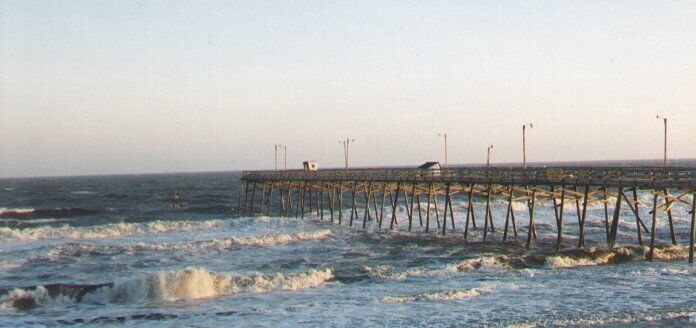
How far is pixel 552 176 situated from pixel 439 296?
13235 mm

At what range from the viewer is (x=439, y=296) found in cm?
2122

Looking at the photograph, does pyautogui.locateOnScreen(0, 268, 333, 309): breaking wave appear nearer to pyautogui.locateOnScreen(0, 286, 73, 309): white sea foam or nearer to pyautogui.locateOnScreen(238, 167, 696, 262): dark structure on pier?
pyautogui.locateOnScreen(0, 286, 73, 309): white sea foam

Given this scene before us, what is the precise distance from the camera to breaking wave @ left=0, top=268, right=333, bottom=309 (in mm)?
23094

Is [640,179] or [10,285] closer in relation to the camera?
[10,285]

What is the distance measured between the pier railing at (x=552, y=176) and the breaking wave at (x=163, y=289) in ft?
43.3

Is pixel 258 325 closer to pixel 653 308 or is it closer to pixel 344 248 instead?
pixel 653 308

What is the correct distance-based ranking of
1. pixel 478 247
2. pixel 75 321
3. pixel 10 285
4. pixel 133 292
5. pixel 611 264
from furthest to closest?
pixel 478 247 < pixel 611 264 < pixel 10 285 < pixel 133 292 < pixel 75 321

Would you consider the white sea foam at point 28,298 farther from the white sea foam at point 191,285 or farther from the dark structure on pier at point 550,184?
the dark structure on pier at point 550,184

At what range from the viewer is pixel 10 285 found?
25.1m

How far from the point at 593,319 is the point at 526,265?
9.48 meters

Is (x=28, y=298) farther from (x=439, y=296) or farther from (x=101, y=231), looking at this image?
(x=101, y=231)

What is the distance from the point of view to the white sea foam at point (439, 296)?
823 inches

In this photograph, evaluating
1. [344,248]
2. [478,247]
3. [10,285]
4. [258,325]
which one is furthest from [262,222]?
[258,325]

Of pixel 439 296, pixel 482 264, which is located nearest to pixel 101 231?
pixel 482 264
